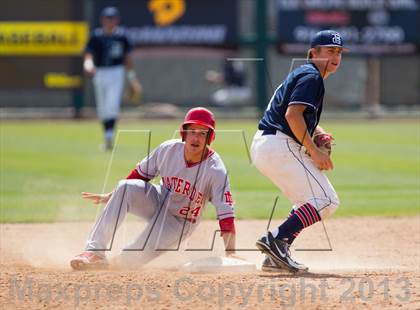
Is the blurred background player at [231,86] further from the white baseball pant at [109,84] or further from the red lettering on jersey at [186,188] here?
the red lettering on jersey at [186,188]

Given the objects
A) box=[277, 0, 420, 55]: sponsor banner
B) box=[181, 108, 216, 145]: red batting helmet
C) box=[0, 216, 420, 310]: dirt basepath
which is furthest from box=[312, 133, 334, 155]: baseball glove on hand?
box=[277, 0, 420, 55]: sponsor banner

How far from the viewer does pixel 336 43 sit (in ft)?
21.2

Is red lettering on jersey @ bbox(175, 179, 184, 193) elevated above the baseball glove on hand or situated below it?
below

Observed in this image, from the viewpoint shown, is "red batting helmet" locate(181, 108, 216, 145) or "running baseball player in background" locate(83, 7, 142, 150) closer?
"red batting helmet" locate(181, 108, 216, 145)

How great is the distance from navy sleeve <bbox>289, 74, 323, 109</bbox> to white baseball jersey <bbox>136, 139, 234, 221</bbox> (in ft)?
2.48

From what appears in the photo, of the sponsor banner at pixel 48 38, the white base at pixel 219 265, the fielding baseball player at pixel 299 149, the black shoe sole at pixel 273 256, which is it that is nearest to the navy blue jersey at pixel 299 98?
the fielding baseball player at pixel 299 149

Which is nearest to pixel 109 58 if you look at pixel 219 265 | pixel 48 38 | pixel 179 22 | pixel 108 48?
pixel 108 48

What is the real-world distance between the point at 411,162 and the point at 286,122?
844 cm

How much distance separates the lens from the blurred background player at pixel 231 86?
2408 cm

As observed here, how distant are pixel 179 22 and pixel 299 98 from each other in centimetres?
1794

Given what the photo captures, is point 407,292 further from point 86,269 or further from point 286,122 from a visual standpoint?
point 86,269

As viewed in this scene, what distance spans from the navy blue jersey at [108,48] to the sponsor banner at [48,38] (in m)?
7.24

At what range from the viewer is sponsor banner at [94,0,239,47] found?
23766 mm

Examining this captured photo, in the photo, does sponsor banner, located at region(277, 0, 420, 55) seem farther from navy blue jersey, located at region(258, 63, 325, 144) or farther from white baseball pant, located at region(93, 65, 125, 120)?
navy blue jersey, located at region(258, 63, 325, 144)
